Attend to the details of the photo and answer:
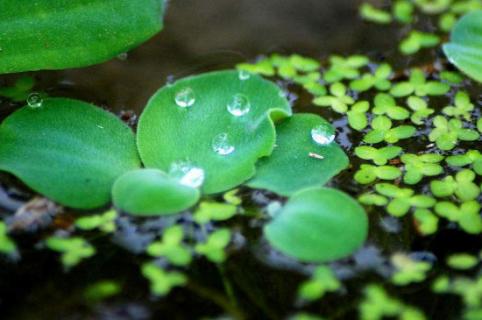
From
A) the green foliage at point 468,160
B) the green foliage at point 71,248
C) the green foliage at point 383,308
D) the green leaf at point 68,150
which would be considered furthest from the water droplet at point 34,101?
the green foliage at point 468,160

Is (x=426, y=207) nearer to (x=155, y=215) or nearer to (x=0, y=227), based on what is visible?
(x=155, y=215)

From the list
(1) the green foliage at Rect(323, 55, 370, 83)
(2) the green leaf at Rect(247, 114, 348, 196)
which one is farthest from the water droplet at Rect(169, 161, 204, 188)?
(1) the green foliage at Rect(323, 55, 370, 83)

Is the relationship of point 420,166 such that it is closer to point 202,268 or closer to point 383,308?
point 383,308

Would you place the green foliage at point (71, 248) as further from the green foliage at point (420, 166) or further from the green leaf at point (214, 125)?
the green foliage at point (420, 166)

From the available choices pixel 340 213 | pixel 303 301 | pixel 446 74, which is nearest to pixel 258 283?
pixel 303 301

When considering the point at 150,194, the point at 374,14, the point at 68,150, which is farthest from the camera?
the point at 374,14

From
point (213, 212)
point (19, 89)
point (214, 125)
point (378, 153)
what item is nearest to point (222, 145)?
point (214, 125)
